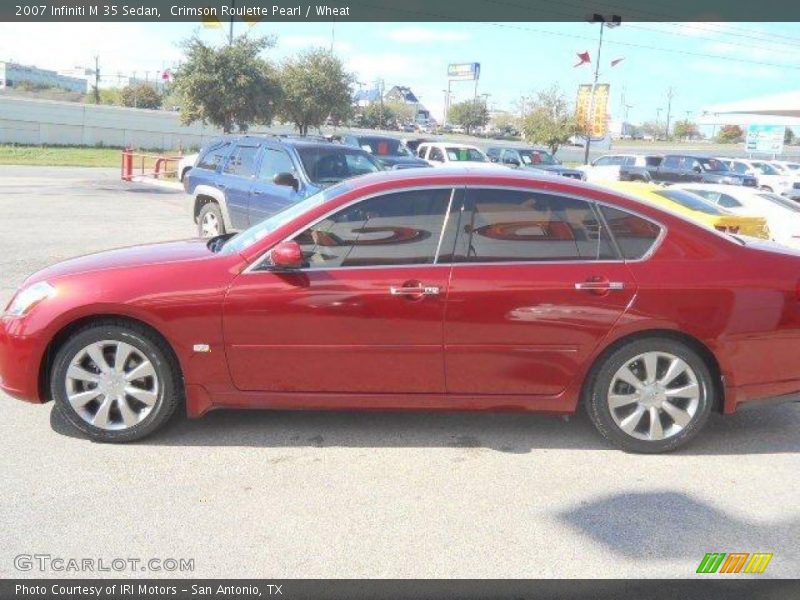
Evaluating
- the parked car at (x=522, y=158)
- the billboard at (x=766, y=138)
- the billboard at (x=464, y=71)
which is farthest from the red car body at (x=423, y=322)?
the billboard at (x=464, y=71)

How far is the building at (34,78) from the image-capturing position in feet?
353

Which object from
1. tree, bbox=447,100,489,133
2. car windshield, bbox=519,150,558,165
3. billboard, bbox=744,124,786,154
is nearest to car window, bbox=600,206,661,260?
car windshield, bbox=519,150,558,165

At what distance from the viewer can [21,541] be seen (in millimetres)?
3238

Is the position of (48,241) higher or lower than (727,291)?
lower

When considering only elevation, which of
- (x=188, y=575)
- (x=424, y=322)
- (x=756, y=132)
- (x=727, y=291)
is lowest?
(x=188, y=575)

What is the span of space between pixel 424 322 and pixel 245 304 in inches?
39.8

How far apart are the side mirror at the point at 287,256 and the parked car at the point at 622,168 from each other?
24.0 meters

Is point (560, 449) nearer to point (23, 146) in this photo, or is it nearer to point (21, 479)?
point (21, 479)

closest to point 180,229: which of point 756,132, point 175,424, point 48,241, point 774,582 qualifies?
point 48,241

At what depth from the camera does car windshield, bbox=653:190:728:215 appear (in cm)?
1157

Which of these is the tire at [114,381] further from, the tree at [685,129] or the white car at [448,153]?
the tree at [685,129]

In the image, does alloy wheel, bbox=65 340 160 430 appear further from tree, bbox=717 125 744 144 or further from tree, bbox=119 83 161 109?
tree, bbox=717 125 744 144

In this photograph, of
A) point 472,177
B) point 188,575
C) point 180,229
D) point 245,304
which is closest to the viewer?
point 188,575

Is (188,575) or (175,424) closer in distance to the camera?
(188,575)
